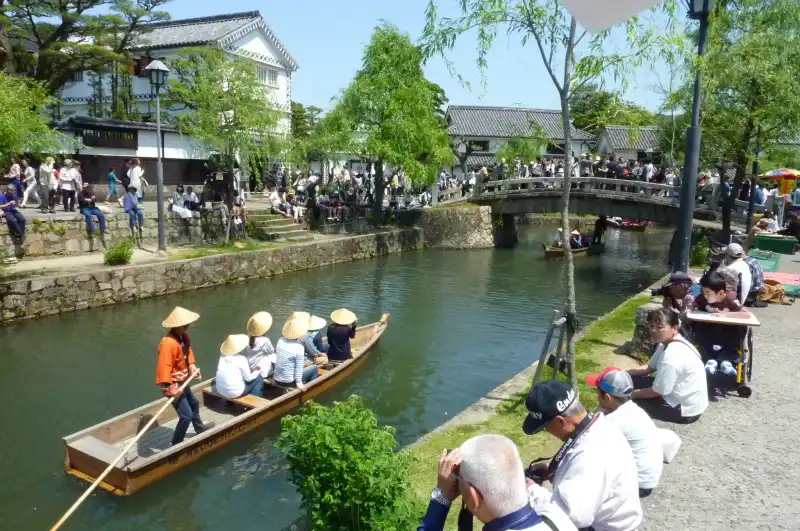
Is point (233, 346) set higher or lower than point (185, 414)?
higher

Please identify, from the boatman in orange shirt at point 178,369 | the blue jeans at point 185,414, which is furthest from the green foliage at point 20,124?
the blue jeans at point 185,414

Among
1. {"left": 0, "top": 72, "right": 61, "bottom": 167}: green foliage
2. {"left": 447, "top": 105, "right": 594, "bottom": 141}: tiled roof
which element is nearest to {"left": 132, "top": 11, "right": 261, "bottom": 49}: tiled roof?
{"left": 447, "top": 105, "right": 594, "bottom": 141}: tiled roof

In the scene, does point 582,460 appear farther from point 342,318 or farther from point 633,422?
point 342,318

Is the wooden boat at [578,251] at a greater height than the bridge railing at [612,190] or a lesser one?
lesser

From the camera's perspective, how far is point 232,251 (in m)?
19.6

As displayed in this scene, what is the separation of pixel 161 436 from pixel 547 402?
233 inches

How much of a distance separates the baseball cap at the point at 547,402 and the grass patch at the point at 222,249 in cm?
1596

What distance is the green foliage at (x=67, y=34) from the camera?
A: 2348 cm

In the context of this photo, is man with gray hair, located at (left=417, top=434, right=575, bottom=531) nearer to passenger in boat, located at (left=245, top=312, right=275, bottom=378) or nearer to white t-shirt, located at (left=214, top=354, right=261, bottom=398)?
white t-shirt, located at (left=214, top=354, right=261, bottom=398)

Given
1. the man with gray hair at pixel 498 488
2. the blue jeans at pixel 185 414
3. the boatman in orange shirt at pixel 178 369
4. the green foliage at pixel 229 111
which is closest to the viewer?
the man with gray hair at pixel 498 488

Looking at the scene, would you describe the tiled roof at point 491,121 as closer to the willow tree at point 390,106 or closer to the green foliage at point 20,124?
the willow tree at point 390,106

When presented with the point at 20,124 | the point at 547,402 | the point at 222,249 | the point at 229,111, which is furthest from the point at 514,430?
the point at 229,111

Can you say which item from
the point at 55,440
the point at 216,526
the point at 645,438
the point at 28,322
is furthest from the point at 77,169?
the point at 645,438

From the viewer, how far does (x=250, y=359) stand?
9.02m
